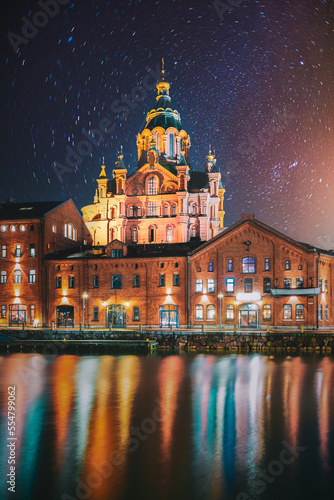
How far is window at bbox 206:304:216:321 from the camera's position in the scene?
59531mm

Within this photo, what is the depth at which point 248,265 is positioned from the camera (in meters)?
58.9

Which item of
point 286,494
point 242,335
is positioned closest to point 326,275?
point 242,335

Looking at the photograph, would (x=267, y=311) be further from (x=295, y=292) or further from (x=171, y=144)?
(x=171, y=144)

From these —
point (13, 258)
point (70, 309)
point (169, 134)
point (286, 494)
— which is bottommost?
point (286, 494)

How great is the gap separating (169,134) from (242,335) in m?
55.2

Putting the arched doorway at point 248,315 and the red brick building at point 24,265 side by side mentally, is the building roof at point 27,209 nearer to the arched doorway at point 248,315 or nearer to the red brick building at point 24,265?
the red brick building at point 24,265

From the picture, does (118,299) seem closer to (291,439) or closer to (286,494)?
(291,439)

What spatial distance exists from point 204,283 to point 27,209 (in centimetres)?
2403

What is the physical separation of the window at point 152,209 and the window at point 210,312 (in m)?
29.7

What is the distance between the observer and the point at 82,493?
670 inches

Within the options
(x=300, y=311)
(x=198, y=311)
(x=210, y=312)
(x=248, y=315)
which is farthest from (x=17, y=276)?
(x=300, y=311)

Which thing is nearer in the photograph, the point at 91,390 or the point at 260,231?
the point at 91,390

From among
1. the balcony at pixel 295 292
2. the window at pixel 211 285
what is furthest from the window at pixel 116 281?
the balcony at pixel 295 292

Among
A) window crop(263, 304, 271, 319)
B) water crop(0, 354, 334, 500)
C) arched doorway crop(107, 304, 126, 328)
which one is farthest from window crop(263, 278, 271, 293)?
water crop(0, 354, 334, 500)
